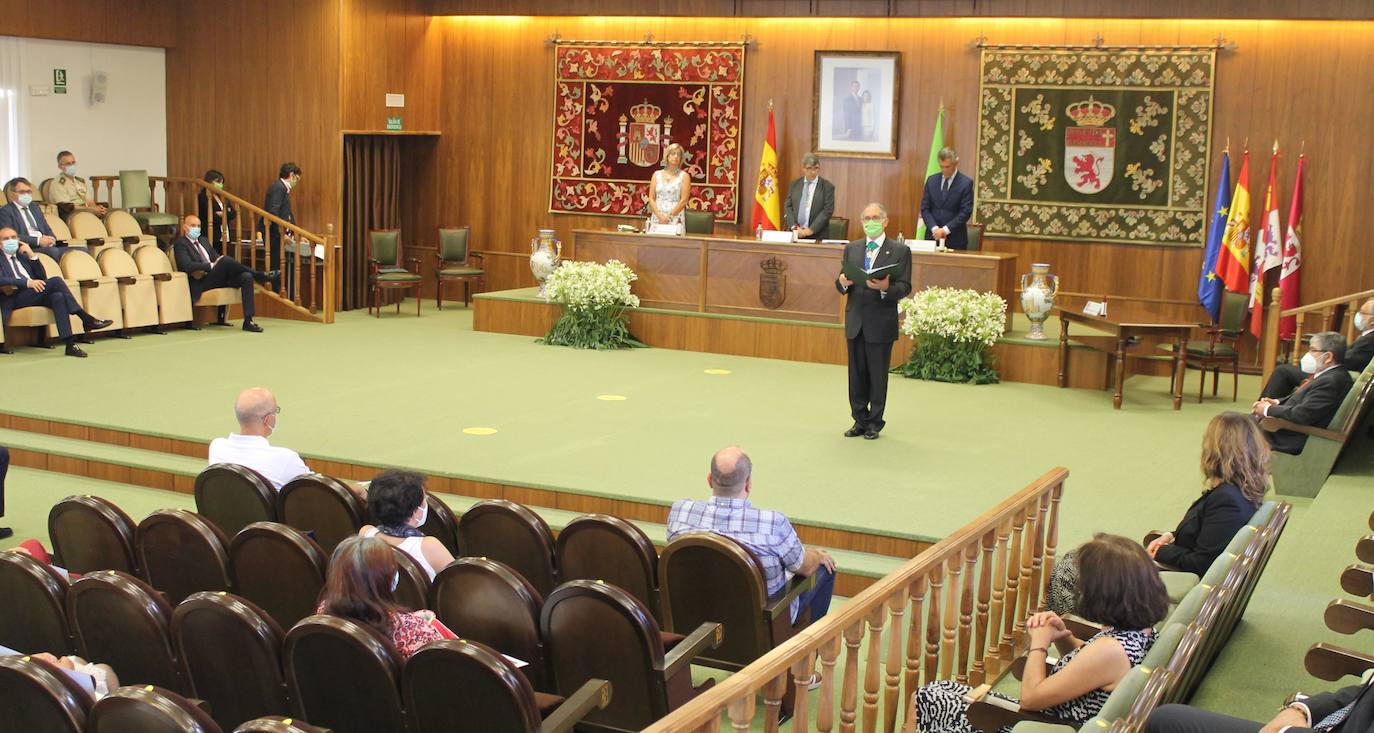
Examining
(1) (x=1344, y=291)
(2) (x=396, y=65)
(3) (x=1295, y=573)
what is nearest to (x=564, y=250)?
(2) (x=396, y=65)

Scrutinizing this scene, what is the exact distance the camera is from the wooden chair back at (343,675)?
130 inches

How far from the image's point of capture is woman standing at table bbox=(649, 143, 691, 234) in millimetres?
12164

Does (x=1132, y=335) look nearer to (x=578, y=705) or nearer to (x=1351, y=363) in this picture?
(x=1351, y=363)

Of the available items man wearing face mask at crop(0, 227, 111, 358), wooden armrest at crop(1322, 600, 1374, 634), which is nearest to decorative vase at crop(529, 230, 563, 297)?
man wearing face mask at crop(0, 227, 111, 358)

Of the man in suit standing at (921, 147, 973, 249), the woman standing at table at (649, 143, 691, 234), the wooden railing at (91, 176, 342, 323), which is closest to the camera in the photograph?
the man in suit standing at (921, 147, 973, 249)

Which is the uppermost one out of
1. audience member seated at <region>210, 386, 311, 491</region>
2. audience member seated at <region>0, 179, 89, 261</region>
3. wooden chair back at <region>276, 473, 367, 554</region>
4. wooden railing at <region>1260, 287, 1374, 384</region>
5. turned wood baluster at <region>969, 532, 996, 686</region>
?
audience member seated at <region>0, 179, 89, 261</region>

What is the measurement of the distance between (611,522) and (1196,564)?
2.05 metres

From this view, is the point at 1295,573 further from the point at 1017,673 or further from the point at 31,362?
the point at 31,362

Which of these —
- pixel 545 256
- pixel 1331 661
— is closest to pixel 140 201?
pixel 545 256

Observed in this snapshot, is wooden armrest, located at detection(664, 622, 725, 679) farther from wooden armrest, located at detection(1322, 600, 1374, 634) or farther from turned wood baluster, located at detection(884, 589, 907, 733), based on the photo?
wooden armrest, located at detection(1322, 600, 1374, 634)

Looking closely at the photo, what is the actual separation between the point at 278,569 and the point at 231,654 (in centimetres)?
69

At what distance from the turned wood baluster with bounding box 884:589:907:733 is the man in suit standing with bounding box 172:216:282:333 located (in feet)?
30.7

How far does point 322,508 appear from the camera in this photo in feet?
16.5

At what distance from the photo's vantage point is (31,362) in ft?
33.2
